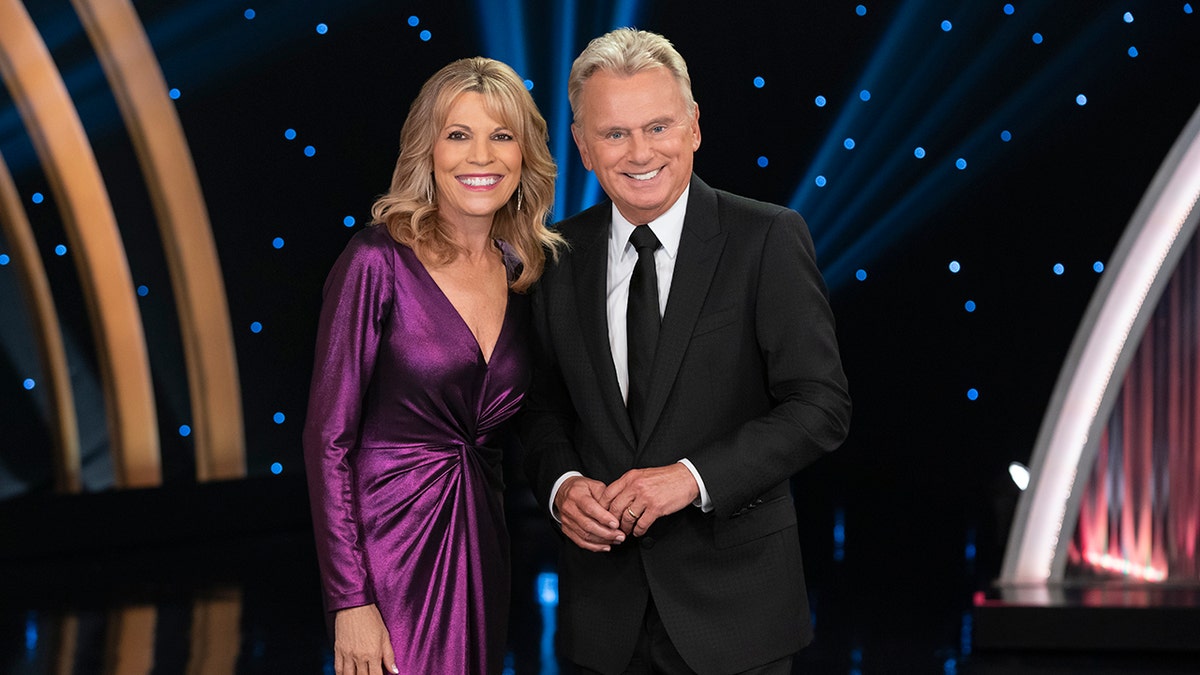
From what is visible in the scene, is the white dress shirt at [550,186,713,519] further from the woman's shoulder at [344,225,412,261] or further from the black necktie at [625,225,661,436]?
the woman's shoulder at [344,225,412,261]

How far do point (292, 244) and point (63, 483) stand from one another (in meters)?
1.68

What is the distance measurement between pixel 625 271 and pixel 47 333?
5.07 m

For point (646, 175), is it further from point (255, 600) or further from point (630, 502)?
A: point (255, 600)

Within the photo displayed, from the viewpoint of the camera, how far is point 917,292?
7.77 meters

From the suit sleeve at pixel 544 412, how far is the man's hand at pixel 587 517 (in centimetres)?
8

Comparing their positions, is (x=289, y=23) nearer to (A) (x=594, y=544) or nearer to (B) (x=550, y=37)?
(B) (x=550, y=37)

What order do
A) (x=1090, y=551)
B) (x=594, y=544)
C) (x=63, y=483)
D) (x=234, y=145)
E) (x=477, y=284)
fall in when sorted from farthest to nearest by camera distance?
1. (x=234, y=145)
2. (x=63, y=483)
3. (x=1090, y=551)
4. (x=477, y=284)
5. (x=594, y=544)

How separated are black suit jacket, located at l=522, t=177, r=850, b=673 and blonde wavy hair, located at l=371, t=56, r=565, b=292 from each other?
18cm

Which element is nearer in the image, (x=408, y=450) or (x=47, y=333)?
(x=408, y=450)

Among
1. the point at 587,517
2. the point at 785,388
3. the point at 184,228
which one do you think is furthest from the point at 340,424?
the point at 184,228

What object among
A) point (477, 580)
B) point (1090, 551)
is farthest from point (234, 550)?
point (477, 580)

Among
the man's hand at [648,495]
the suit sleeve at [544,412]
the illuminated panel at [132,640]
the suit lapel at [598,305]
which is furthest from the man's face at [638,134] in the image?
the illuminated panel at [132,640]

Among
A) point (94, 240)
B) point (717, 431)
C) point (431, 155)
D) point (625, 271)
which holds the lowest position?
point (717, 431)

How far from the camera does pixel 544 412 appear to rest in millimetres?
1962
